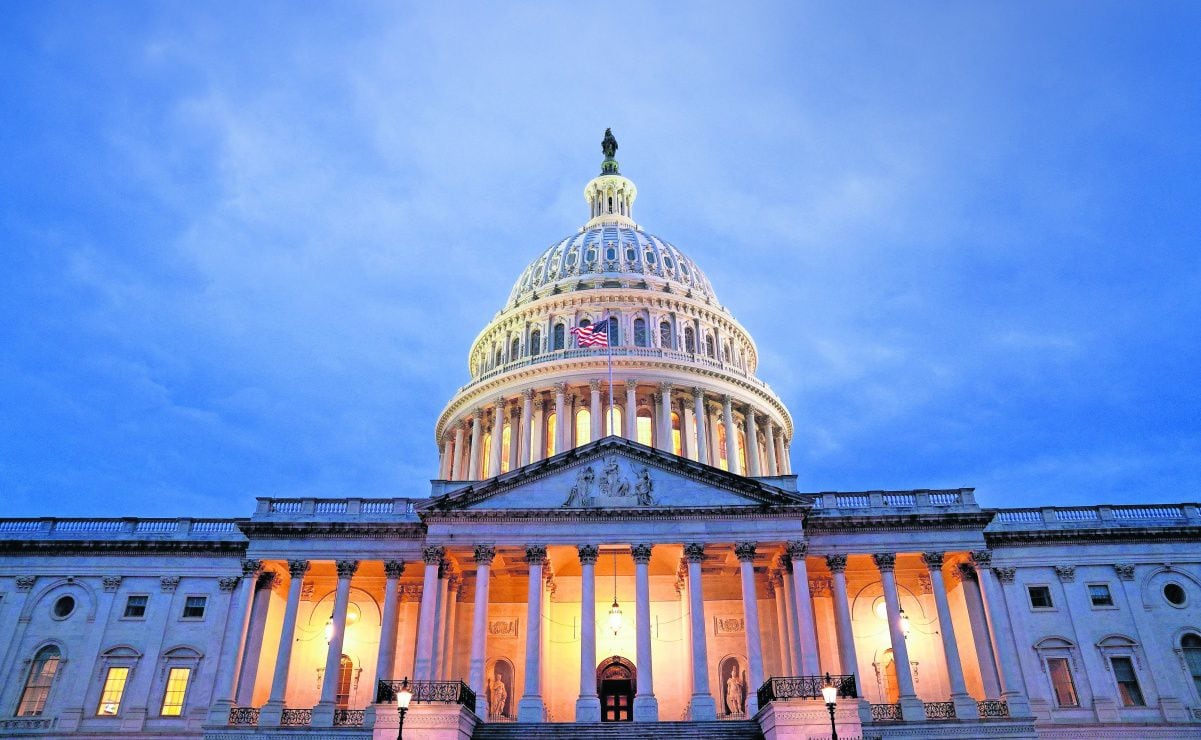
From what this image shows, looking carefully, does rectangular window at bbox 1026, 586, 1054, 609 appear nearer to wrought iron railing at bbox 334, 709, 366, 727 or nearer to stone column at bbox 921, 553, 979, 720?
→ stone column at bbox 921, 553, 979, 720

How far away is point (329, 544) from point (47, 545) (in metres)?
15.6

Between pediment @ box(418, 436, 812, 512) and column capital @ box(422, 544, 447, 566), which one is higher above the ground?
pediment @ box(418, 436, 812, 512)

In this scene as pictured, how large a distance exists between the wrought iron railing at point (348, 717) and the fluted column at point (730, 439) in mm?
30436

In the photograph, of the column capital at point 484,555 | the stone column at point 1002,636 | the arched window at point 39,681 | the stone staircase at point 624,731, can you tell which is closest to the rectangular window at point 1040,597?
the stone column at point 1002,636

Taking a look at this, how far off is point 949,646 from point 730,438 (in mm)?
24739

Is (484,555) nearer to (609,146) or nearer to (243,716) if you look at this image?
(243,716)

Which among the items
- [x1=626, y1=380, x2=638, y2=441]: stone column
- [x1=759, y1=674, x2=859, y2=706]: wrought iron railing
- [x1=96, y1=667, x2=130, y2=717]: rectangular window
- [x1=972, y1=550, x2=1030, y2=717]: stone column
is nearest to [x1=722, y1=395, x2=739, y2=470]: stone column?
[x1=626, y1=380, x2=638, y2=441]: stone column

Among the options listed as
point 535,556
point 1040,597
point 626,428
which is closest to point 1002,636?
point 1040,597

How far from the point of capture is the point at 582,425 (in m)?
61.7

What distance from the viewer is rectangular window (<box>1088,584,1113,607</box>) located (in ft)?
139

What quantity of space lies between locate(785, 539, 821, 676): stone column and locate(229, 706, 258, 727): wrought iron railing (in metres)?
23.6

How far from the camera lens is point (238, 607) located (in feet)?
139

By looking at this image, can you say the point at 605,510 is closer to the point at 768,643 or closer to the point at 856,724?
the point at 768,643

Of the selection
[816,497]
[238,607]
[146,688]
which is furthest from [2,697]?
[816,497]
